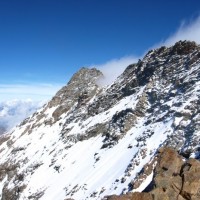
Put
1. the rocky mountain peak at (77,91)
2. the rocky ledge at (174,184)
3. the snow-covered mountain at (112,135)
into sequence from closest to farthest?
the rocky ledge at (174,184)
the snow-covered mountain at (112,135)
the rocky mountain peak at (77,91)

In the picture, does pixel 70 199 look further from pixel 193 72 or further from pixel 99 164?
pixel 193 72

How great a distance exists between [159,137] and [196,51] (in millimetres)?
24345

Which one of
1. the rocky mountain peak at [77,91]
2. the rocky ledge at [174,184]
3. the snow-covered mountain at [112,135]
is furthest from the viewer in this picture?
the rocky mountain peak at [77,91]

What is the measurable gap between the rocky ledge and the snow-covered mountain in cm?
1563

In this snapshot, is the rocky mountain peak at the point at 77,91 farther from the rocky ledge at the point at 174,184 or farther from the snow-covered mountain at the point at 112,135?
the rocky ledge at the point at 174,184

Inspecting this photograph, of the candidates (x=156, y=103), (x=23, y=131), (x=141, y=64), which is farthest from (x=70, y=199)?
(x=23, y=131)

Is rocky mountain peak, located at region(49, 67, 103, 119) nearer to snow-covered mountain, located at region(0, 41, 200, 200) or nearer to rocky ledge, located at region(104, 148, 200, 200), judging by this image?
snow-covered mountain, located at region(0, 41, 200, 200)

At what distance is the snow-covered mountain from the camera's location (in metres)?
56.8

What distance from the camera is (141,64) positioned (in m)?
94.4

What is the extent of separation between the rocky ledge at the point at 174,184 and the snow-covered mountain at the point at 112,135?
15.6 meters

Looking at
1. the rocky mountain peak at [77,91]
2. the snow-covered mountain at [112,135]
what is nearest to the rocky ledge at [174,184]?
the snow-covered mountain at [112,135]

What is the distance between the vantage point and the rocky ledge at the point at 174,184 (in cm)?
2930

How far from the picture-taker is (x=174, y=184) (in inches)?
1193

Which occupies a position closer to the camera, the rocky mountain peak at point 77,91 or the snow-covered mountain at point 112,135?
the snow-covered mountain at point 112,135
